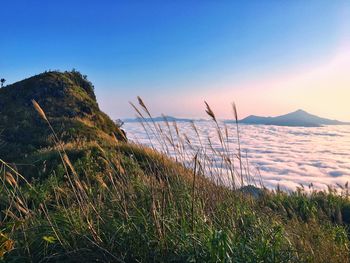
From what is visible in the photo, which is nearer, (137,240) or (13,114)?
(137,240)

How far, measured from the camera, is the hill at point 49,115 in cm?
2095

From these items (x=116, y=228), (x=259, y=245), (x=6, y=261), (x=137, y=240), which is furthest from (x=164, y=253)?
(x=6, y=261)

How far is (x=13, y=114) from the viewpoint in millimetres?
25250

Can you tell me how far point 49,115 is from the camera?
82.9 feet

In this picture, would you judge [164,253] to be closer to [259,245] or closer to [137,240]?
[137,240]

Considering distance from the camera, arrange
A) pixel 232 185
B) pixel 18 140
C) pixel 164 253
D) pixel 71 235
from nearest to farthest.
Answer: pixel 164 253 → pixel 71 235 → pixel 232 185 → pixel 18 140

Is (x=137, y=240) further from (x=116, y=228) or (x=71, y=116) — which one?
(x=71, y=116)

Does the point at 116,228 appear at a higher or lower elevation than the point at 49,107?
lower

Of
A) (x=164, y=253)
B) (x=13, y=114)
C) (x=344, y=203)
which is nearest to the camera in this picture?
(x=164, y=253)

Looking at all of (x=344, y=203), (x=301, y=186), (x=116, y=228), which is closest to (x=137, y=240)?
(x=116, y=228)

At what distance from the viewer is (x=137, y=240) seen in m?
4.53

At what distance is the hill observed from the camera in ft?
68.7

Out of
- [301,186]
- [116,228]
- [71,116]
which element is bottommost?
[301,186]

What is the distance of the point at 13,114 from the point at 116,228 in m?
22.5
